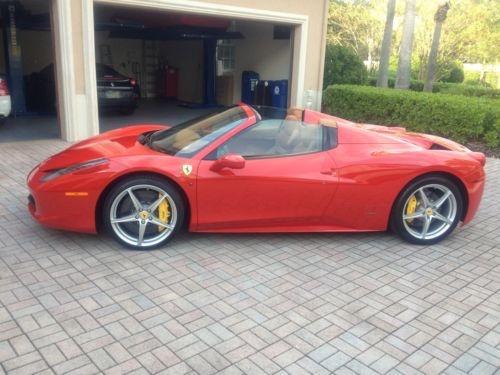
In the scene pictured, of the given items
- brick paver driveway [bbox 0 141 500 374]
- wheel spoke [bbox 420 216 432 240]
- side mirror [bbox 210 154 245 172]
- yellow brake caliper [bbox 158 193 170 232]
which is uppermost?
side mirror [bbox 210 154 245 172]

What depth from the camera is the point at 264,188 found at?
4.33m

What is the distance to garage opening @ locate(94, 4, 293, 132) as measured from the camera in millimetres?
13008

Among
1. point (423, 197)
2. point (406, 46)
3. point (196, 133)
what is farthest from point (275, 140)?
point (406, 46)

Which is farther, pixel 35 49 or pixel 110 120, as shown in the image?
pixel 35 49

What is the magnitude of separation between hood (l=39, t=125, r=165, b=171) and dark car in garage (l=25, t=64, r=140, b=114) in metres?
8.10

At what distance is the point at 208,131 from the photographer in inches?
182

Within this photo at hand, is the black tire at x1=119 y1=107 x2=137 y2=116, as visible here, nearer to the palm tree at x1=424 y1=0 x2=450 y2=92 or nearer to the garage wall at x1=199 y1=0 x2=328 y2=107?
the garage wall at x1=199 y1=0 x2=328 y2=107

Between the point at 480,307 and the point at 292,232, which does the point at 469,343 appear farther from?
the point at 292,232

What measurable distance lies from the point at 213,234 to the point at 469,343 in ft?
8.22

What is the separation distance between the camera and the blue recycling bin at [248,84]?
15.2 metres

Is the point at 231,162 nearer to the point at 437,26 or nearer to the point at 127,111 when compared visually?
the point at 127,111

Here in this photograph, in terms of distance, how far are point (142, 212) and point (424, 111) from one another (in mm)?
8238

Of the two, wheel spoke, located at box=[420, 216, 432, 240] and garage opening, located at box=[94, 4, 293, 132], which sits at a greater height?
garage opening, located at box=[94, 4, 293, 132]

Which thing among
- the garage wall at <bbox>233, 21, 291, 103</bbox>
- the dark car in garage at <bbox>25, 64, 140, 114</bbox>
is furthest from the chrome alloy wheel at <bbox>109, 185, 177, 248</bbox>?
the garage wall at <bbox>233, 21, 291, 103</bbox>
